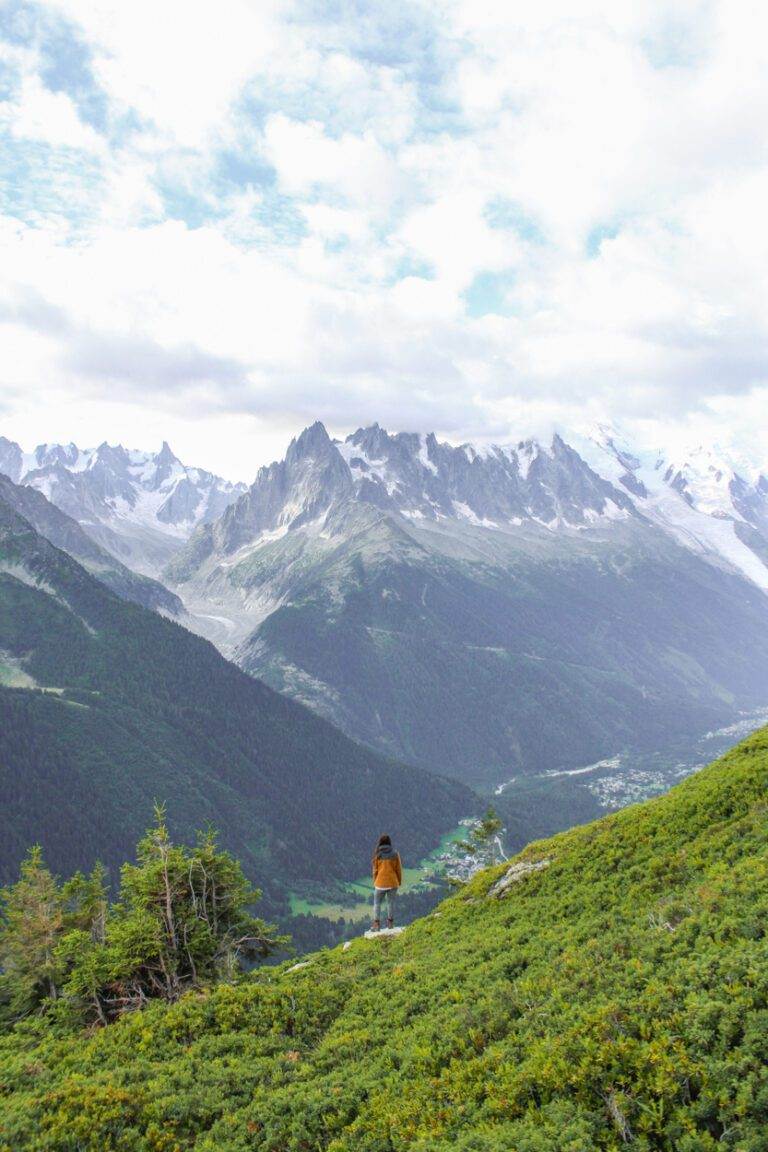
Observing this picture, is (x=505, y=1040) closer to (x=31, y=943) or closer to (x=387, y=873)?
(x=387, y=873)

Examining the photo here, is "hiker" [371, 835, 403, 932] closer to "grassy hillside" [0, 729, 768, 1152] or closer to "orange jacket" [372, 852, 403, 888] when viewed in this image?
"orange jacket" [372, 852, 403, 888]

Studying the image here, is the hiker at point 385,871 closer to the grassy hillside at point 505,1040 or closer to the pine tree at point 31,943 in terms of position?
the grassy hillside at point 505,1040

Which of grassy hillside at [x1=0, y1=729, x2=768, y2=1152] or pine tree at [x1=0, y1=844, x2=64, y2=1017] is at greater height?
grassy hillside at [x1=0, y1=729, x2=768, y2=1152]

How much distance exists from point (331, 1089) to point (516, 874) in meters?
20.0

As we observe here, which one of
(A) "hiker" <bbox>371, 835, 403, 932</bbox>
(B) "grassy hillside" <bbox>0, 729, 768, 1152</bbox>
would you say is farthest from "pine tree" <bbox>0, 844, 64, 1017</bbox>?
(A) "hiker" <bbox>371, 835, 403, 932</bbox>

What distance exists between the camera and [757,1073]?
15188 millimetres

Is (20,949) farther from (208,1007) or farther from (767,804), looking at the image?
(767,804)

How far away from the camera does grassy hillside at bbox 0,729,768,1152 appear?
16.3m

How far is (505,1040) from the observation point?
20828 millimetres

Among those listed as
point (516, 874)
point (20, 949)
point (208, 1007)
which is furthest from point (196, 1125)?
point (20, 949)

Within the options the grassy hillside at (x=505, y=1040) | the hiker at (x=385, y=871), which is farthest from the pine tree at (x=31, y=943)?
the hiker at (x=385, y=871)

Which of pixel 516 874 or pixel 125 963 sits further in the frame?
pixel 516 874

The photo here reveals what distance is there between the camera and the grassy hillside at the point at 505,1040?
16266 mm

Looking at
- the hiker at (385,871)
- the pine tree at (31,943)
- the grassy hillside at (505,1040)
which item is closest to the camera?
the grassy hillside at (505,1040)
